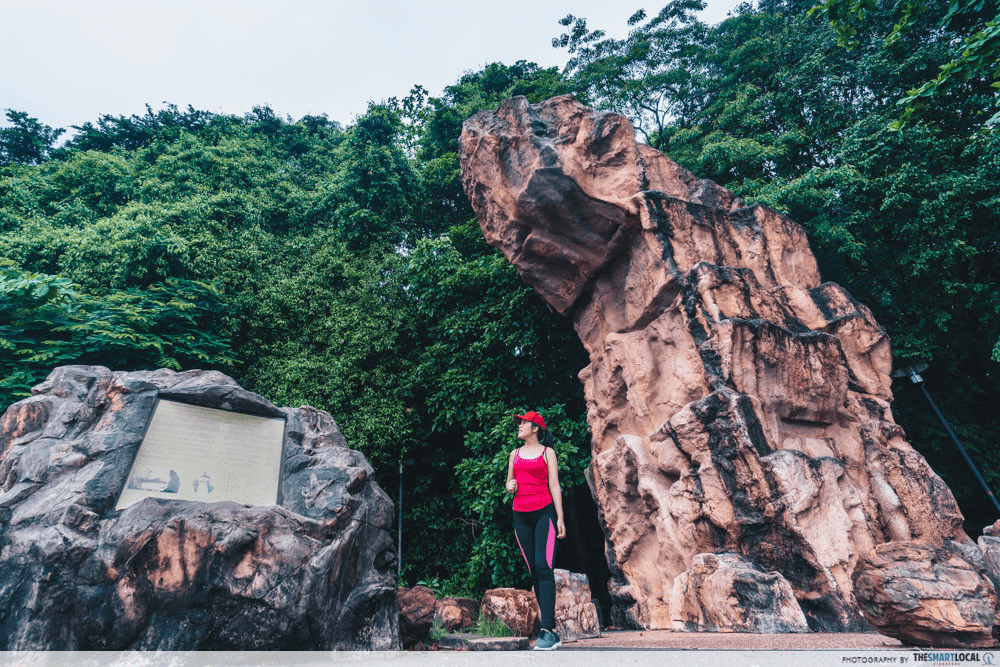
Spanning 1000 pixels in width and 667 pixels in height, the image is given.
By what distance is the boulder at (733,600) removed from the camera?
439 centimetres

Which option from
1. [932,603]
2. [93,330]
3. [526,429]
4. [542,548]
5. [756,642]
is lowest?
[756,642]

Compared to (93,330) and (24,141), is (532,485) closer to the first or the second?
(93,330)

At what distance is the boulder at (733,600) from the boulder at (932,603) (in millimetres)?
1517

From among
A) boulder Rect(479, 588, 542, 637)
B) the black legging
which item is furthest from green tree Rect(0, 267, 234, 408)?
the black legging

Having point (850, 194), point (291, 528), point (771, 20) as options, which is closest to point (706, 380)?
point (291, 528)

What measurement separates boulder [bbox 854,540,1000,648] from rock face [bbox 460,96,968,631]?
7.29 ft

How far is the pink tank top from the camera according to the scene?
3.94 metres

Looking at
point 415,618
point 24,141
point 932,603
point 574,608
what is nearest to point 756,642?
point 932,603

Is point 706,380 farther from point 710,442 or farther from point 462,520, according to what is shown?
point 462,520

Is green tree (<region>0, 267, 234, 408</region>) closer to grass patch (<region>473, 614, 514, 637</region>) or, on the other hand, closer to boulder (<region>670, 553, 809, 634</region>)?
grass patch (<region>473, 614, 514, 637</region>)

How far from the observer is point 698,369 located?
22.0ft

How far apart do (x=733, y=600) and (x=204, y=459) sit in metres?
5.03

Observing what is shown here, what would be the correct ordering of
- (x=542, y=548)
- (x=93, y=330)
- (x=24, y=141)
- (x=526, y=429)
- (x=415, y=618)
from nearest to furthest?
(x=542, y=548), (x=526, y=429), (x=415, y=618), (x=93, y=330), (x=24, y=141)

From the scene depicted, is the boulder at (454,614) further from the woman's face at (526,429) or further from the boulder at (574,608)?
the woman's face at (526,429)
